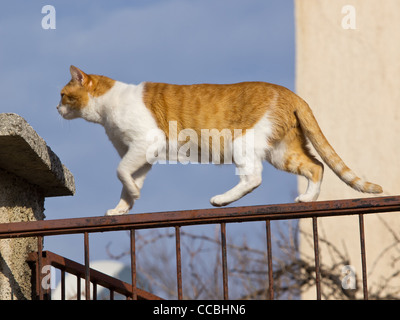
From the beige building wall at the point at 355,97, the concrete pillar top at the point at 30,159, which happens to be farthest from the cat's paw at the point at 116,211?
the beige building wall at the point at 355,97

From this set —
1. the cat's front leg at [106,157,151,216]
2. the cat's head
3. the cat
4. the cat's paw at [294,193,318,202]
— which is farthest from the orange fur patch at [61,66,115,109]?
the cat's paw at [294,193,318,202]

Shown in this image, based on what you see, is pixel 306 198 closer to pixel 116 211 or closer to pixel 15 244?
pixel 116 211

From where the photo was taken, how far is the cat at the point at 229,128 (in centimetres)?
355

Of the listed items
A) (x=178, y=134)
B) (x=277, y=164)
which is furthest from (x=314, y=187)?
(x=178, y=134)

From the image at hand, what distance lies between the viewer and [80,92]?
13.4ft

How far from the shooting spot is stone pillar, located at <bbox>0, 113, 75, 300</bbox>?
2.75 m

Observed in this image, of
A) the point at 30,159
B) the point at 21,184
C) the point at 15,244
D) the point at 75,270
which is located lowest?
the point at 75,270

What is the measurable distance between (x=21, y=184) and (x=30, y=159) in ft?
1.13

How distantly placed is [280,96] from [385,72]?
4007 millimetres

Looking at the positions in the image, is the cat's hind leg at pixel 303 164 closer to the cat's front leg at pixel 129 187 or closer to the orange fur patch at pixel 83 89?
the cat's front leg at pixel 129 187

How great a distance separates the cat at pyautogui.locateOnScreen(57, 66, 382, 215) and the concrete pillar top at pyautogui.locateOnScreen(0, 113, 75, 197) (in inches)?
12.3

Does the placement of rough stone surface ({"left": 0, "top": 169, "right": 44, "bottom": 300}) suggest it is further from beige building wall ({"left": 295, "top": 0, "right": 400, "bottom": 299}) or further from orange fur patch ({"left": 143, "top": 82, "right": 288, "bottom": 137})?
beige building wall ({"left": 295, "top": 0, "right": 400, "bottom": 299})

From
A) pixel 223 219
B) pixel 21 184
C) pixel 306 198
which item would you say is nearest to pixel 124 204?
pixel 21 184

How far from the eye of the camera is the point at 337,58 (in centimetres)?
743
